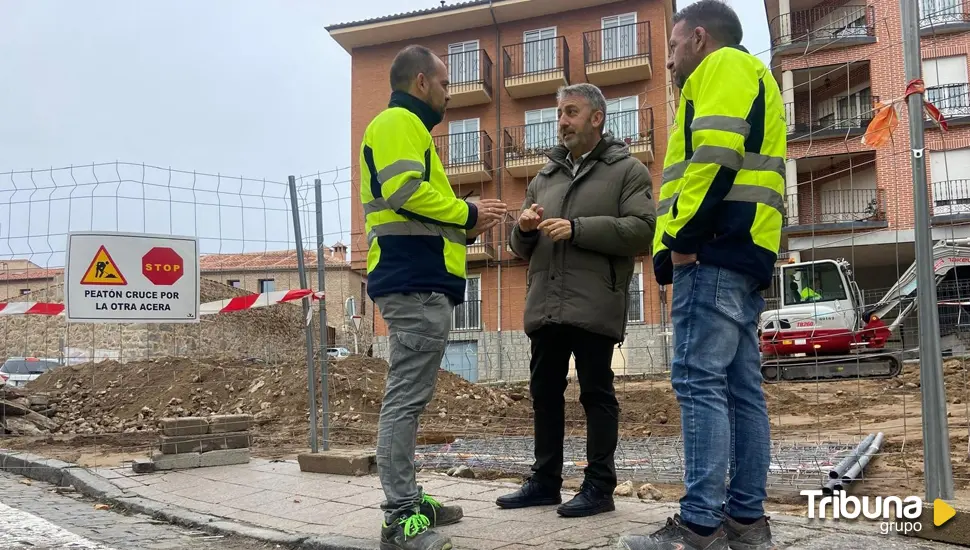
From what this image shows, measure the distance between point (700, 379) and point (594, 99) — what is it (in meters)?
1.83

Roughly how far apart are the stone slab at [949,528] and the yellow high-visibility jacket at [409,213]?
7.08 feet

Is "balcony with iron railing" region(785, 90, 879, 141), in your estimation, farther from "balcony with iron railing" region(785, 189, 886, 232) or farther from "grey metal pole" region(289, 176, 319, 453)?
"grey metal pole" region(289, 176, 319, 453)

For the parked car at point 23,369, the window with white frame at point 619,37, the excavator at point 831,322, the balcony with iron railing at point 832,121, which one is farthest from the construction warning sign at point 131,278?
the window with white frame at point 619,37

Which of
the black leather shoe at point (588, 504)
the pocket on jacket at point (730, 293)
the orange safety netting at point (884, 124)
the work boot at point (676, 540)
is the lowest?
the black leather shoe at point (588, 504)

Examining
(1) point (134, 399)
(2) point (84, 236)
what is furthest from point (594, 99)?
(1) point (134, 399)

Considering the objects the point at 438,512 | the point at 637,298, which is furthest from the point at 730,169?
the point at 637,298

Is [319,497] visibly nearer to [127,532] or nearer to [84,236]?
[127,532]

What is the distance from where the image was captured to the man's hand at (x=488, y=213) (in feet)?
12.3

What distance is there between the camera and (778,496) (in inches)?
170

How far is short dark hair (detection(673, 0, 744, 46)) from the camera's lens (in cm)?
316

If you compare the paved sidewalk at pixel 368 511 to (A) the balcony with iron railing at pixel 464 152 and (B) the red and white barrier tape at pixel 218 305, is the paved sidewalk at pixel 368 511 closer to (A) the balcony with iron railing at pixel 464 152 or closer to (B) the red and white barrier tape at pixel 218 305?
(B) the red and white barrier tape at pixel 218 305

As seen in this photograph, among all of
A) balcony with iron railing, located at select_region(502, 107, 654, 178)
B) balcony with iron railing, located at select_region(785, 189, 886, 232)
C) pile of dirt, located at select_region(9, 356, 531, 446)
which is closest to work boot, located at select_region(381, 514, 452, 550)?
pile of dirt, located at select_region(9, 356, 531, 446)

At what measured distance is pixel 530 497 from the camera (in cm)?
412

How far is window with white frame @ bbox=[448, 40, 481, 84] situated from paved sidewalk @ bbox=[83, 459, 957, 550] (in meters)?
23.0
